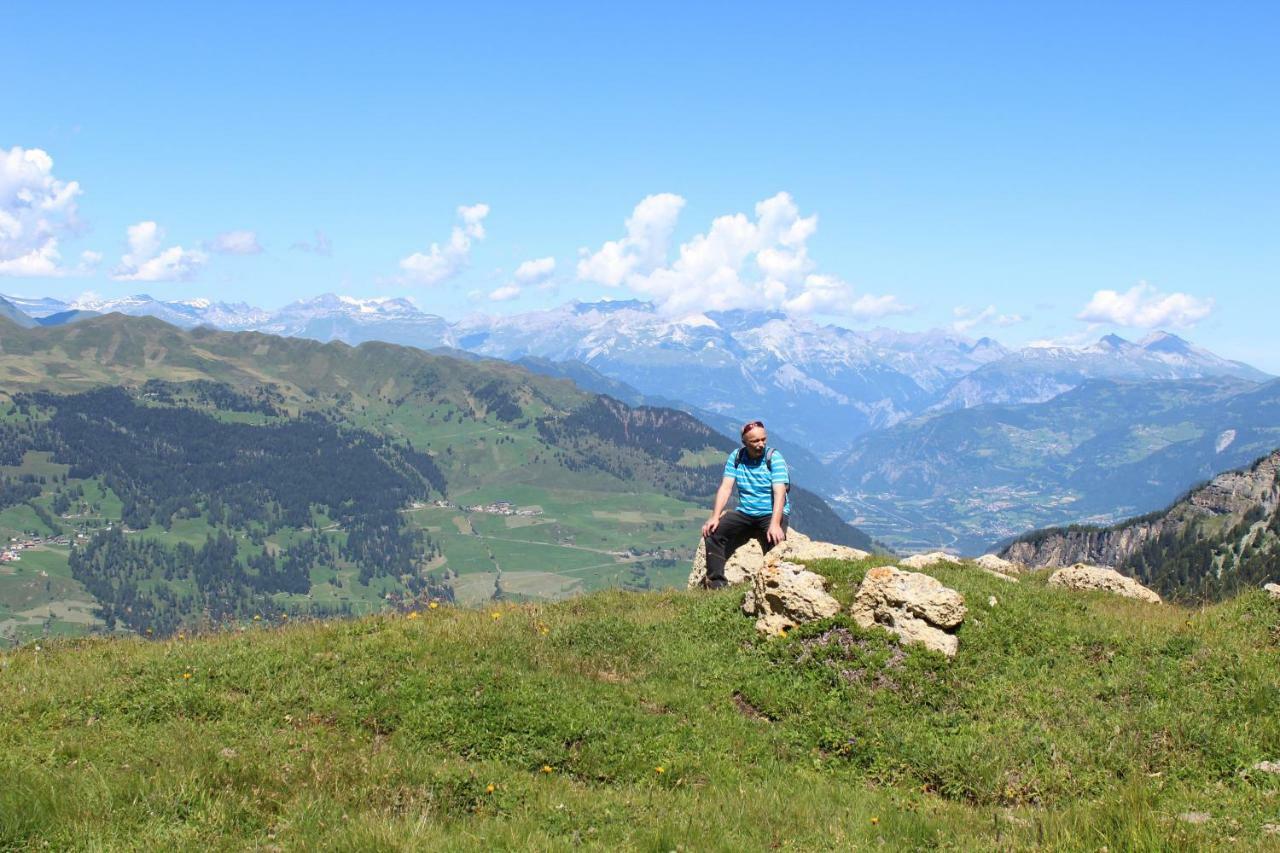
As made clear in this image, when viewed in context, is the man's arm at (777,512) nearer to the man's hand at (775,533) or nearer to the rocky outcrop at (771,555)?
the man's hand at (775,533)

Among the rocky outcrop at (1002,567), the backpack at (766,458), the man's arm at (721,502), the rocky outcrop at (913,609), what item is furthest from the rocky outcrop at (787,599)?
the rocky outcrop at (1002,567)

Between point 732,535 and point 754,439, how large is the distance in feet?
9.25

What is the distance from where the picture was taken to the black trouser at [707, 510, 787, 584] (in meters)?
19.5

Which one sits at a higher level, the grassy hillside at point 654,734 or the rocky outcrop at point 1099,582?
the rocky outcrop at point 1099,582

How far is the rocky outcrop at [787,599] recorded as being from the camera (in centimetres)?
1548

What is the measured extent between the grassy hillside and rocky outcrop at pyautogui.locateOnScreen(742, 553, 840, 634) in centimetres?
43

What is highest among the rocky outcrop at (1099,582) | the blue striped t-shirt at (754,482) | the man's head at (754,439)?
the man's head at (754,439)

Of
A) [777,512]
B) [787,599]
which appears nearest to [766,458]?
[777,512]

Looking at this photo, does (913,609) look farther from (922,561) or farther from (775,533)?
(922,561)

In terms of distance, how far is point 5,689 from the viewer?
12.4 meters

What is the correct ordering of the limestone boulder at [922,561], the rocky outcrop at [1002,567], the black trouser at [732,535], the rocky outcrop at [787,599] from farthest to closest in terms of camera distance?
the rocky outcrop at [1002,567] → the limestone boulder at [922,561] → the black trouser at [732,535] → the rocky outcrop at [787,599]

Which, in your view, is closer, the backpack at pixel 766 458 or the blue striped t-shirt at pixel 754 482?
the backpack at pixel 766 458

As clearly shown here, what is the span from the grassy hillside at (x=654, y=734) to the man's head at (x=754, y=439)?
3326mm

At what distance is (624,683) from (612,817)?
4836mm
